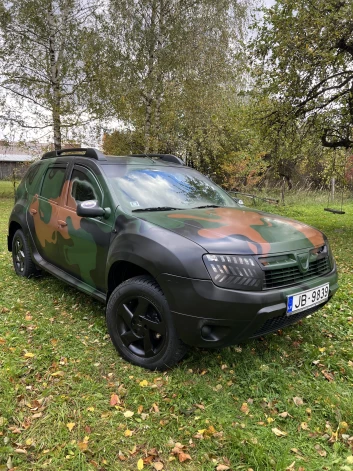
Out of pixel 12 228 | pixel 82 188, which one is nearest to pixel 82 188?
pixel 82 188

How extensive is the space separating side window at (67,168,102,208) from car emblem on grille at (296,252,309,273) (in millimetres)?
1842

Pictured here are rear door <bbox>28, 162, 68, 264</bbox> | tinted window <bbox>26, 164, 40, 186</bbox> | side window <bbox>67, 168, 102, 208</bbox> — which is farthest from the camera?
tinted window <bbox>26, 164, 40, 186</bbox>

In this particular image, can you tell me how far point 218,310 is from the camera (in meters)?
2.45

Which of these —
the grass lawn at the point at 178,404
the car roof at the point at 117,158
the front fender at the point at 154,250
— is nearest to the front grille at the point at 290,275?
the front fender at the point at 154,250

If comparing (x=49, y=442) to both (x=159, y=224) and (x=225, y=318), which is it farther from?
(x=159, y=224)

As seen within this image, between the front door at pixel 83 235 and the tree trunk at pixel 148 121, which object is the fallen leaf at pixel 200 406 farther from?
the tree trunk at pixel 148 121

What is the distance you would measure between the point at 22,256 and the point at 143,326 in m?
3.01

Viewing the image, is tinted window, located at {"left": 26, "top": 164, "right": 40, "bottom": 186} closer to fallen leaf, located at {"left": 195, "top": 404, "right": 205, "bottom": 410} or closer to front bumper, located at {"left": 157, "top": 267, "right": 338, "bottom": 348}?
front bumper, located at {"left": 157, "top": 267, "right": 338, "bottom": 348}

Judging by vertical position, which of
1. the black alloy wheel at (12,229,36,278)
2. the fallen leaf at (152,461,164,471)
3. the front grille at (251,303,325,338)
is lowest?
the fallen leaf at (152,461,164,471)

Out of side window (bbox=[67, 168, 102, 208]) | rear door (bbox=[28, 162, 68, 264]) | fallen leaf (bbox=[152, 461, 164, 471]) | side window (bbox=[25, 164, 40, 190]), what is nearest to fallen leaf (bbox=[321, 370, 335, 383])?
fallen leaf (bbox=[152, 461, 164, 471])

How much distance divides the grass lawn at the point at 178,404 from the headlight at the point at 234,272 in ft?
2.78

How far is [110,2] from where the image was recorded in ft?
49.8

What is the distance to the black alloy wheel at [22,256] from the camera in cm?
496

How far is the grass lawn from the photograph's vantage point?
83.9 inches
